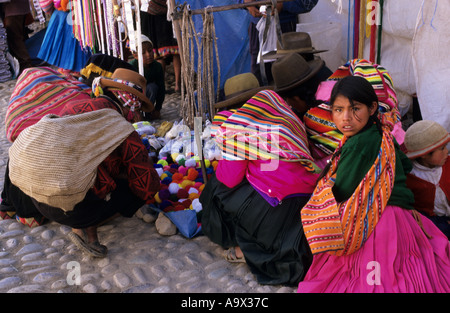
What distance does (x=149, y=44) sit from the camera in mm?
5980

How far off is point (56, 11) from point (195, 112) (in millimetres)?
4692

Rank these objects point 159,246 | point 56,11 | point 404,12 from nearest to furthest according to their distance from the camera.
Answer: point 159,246, point 404,12, point 56,11

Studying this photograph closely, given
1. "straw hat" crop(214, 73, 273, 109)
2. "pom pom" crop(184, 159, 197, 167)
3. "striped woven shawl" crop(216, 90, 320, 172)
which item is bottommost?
"pom pom" crop(184, 159, 197, 167)

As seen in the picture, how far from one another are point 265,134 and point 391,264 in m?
1.02

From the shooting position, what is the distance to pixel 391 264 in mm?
2314

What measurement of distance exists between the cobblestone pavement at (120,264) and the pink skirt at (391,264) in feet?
1.08

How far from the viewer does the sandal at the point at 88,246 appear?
9.80ft

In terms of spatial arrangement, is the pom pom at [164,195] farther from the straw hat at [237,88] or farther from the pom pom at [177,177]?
the straw hat at [237,88]

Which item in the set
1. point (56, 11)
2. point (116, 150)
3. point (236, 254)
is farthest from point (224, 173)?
point (56, 11)

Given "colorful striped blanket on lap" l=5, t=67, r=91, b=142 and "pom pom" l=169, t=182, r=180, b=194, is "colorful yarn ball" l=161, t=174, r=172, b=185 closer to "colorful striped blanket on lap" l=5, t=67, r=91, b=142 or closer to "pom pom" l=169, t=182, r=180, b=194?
"pom pom" l=169, t=182, r=180, b=194

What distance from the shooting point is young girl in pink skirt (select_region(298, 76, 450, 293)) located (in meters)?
2.33

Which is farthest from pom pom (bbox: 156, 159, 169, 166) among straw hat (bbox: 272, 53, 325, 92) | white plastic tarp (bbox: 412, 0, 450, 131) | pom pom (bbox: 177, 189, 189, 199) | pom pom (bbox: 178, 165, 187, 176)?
white plastic tarp (bbox: 412, 0, 450, 131)

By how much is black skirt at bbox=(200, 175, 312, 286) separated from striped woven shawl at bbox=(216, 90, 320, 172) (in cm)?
26
